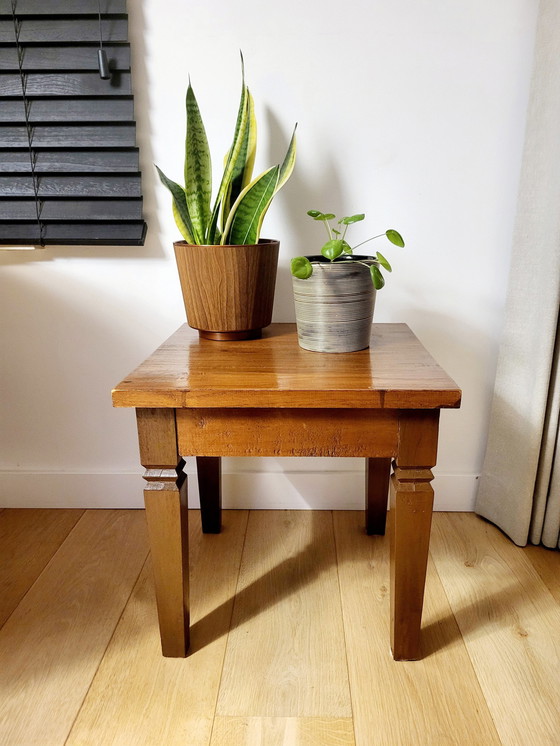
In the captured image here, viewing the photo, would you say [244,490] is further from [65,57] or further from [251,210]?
[65,57]

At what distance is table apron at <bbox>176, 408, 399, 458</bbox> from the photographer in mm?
895

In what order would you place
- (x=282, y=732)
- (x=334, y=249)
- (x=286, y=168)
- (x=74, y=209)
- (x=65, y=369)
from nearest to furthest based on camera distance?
(x=282, y=732), (x=334, y=249), (x=286, y=168), (x=74, y=209), (x=65, y=369)

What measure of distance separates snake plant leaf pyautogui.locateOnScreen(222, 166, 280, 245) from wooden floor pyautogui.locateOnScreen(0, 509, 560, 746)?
28.8 inches

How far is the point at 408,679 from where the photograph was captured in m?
0.97

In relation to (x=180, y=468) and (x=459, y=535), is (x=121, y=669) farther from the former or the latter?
(x=459, y=535)

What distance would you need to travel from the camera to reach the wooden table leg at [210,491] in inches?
52.6

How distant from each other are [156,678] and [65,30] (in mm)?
1323

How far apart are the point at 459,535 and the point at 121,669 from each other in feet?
2.77

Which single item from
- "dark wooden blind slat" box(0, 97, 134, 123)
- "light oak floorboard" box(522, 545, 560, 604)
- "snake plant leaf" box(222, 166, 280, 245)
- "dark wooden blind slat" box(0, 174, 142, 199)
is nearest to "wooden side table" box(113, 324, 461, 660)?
"snake plant leaf" box(222, 166, 280, 245)

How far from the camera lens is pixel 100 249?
138cm

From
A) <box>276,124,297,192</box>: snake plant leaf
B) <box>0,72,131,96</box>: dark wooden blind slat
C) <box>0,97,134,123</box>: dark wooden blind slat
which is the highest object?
<box>0,72,131,96</box>: dark wooden blind slat

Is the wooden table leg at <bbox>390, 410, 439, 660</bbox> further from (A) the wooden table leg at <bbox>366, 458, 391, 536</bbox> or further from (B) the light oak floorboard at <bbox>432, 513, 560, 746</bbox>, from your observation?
(A) the wooden table leg at <bbox>366, 458, 391, 536</bbox>

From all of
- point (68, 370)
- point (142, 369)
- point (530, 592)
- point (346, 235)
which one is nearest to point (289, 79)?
point (346, 235)

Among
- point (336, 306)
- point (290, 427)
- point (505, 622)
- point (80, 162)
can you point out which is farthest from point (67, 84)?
point (505, 622)
